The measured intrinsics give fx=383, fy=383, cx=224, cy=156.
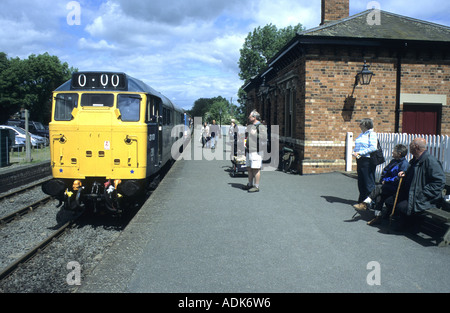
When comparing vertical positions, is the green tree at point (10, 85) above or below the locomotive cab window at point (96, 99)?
above

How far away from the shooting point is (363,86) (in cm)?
1289

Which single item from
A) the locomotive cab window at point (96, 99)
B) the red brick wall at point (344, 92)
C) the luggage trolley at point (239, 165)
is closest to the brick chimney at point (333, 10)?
the red brick wall at point (344, 92)

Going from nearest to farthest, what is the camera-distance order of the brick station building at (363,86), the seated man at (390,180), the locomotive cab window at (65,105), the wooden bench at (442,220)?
the wooden bench at (442,220) < the seated man at (390,180) < the locomotive cab window at (65,105) < the brick station building at (363,86)

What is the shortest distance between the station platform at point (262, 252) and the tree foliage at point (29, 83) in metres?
44.5

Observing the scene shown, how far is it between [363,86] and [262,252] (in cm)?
962

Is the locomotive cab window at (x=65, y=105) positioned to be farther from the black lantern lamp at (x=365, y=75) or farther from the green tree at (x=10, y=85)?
the green tree at (x=10, y=85)

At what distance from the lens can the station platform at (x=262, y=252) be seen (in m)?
4.02

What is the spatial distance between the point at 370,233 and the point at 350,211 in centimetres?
149

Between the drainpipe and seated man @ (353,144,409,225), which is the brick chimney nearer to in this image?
the drainpipe

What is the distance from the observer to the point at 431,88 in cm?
1312

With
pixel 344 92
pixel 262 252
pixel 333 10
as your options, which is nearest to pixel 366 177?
pixel 262 252

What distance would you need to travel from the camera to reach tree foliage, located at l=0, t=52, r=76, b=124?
46625 mm

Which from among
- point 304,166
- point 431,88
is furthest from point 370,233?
point 431,88

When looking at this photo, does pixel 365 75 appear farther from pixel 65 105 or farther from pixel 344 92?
pixel 65 105
